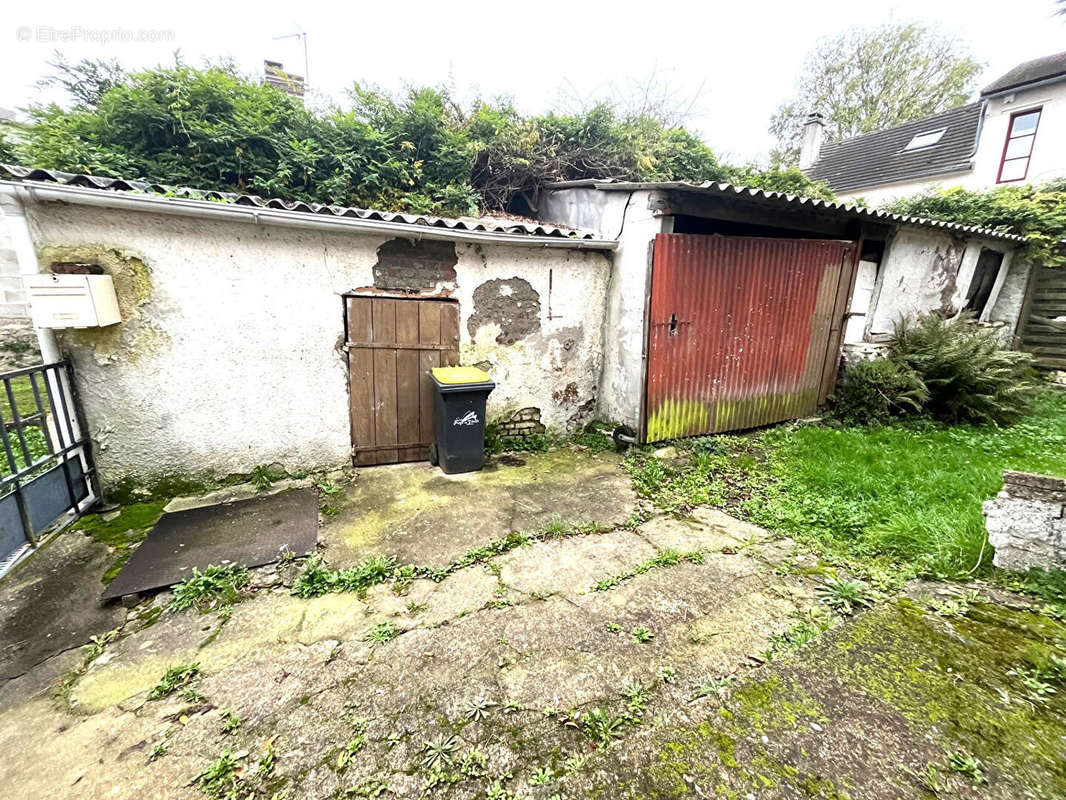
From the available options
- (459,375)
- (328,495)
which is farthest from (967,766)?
(328,495)

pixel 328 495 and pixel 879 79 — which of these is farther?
pixel 879 79

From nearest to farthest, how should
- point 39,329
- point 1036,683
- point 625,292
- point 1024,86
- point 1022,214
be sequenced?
1. point 1036,683
2. point 39,329
3. point 625,292
4. point 1022,214
5. point 1024,86

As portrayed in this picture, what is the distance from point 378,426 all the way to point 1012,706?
15.7 feet

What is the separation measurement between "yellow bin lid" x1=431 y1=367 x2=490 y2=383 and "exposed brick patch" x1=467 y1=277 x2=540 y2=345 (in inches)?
19.9

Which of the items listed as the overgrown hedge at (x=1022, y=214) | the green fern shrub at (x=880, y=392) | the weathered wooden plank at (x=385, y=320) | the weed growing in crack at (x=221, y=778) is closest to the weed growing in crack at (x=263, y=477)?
the weathered wooden plank at (x=385, y=320)

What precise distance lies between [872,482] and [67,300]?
6774 millimetres

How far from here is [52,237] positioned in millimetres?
3281

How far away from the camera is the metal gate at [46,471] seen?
2.91 metres

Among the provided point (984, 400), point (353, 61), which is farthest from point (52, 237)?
point (984, 400)

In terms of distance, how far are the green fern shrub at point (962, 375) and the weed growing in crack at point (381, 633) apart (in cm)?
678

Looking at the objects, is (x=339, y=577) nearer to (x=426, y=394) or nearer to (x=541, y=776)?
(x=541, y=776)

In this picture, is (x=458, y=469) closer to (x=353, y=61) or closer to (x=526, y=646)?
(x=526, y=646)

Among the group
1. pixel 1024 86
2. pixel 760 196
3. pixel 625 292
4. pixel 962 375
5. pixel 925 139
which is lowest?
pixel 962 375

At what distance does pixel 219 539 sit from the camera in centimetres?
330
